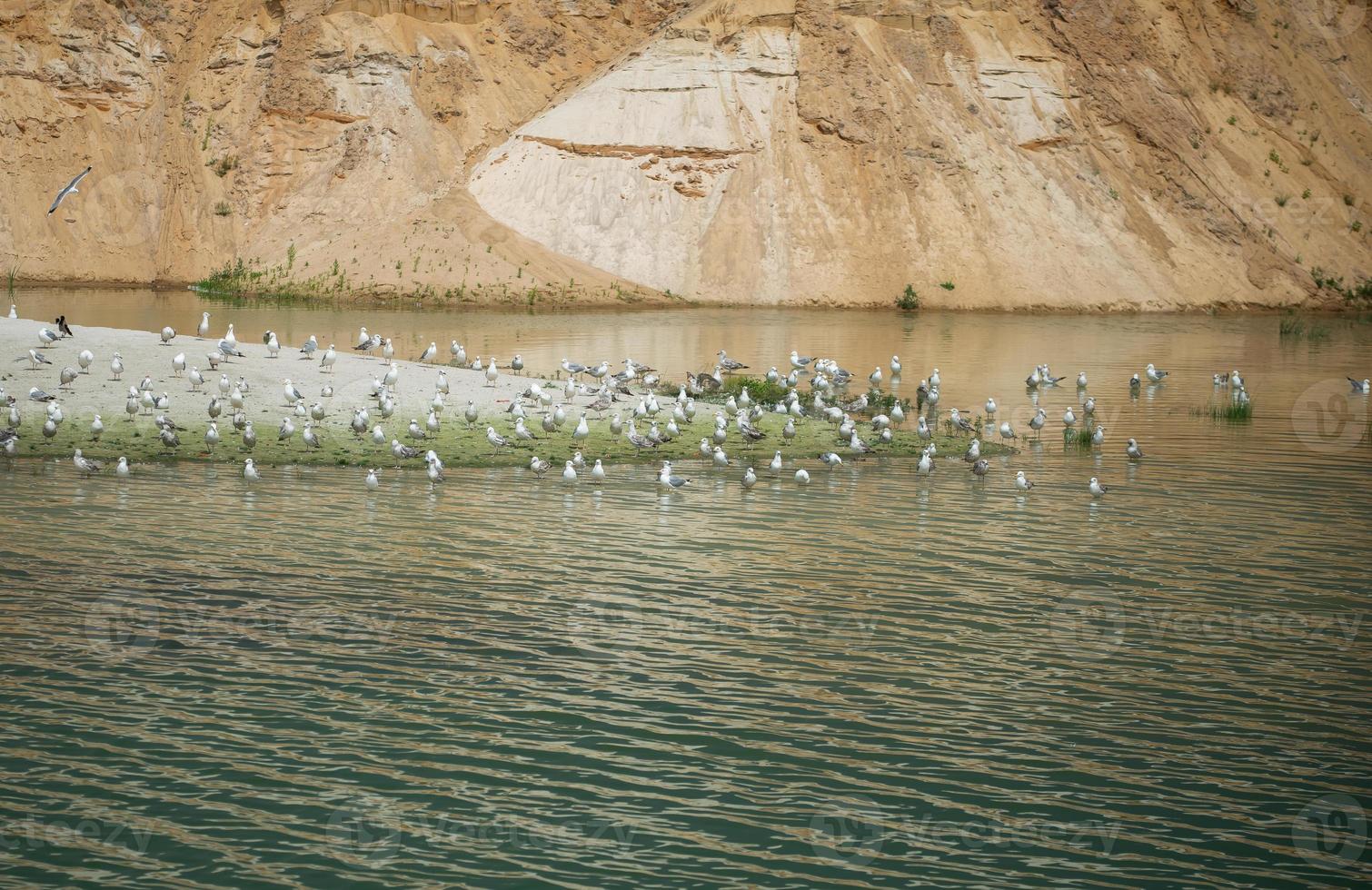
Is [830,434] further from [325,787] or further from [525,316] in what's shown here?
[525,316]

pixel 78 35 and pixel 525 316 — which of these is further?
pixel 78 35

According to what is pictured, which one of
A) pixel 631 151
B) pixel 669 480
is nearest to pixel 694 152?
pixel 631 151

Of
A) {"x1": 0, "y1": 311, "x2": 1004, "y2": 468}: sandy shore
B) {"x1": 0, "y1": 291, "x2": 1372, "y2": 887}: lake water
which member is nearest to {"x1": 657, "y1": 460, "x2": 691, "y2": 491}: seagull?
{"x1": 0, "y1": 291, "x2": 1372, "y2": 887}: lake water

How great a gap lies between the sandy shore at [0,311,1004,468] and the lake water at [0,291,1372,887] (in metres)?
1.13

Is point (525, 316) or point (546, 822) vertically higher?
point (525, 316)

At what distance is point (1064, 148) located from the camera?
76938 mm

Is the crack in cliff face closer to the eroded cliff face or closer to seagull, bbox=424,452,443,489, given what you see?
the eroded cliff face

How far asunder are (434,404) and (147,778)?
15.7 metres

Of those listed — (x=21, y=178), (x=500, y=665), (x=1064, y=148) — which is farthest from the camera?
(x=1064, y=148)

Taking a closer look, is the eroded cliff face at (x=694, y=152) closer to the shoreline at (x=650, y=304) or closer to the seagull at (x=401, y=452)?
the shoreline at (x=650, y=304)

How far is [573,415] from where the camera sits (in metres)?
27.6

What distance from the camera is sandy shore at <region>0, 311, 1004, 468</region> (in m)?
24.4

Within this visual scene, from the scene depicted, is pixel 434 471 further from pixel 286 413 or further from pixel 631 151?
pixel 631 151

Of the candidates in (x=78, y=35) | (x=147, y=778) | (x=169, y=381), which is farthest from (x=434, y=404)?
(x=78, y=35)
